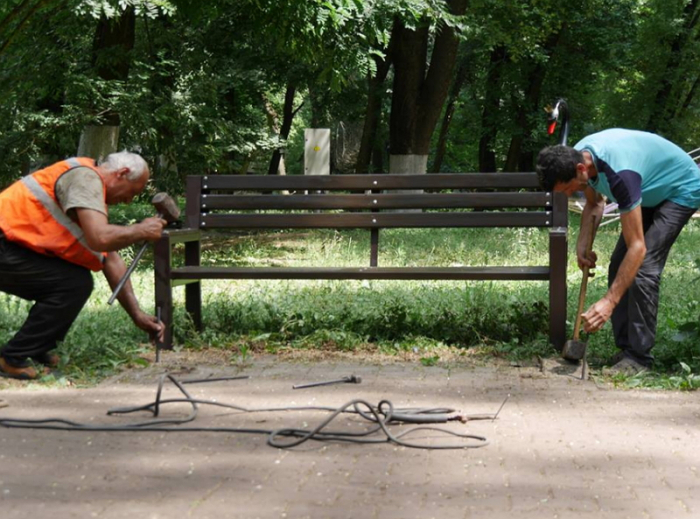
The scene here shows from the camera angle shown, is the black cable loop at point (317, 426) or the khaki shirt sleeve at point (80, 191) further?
the khaki shirt sleeve at point (80, 191)

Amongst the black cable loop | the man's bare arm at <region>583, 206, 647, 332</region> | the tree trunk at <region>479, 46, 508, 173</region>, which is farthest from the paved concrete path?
the tree trunk at <region>479, 46, 508, 173</region>

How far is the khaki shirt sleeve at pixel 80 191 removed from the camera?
18.6 feet

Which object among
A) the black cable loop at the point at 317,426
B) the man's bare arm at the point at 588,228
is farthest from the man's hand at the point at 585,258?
the black cable loop at the point at 317,426

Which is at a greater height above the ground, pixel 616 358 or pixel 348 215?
pixel 348 215

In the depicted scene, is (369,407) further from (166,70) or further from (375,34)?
(166,70)

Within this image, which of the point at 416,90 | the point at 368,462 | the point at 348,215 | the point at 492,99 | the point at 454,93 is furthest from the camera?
the point at 454,93

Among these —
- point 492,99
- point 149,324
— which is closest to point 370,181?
point 149,324

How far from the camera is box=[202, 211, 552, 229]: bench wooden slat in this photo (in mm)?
7398

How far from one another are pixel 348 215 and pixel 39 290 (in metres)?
2.47

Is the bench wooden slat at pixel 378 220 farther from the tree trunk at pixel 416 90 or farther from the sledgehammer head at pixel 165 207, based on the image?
the tree trunk at pixel 416 90

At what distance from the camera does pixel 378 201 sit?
7.65 meters

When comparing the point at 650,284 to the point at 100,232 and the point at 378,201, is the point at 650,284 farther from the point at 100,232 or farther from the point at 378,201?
the point at 100,232

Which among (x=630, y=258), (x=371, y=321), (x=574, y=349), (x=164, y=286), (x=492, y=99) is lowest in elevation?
(x=371, y=321)

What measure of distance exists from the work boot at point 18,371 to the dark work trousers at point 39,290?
0.02 meters
